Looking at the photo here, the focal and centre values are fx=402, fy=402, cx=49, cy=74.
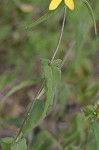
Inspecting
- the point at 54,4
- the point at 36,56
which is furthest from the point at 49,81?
the point at 36,56

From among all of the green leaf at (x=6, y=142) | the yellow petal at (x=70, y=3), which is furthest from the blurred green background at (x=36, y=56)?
the yellow petal at (x=70, y=3)

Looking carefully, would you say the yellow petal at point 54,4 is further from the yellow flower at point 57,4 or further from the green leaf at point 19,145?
the green leaf at point 19,145

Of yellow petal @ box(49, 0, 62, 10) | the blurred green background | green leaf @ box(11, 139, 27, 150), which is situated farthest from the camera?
the blurred green background

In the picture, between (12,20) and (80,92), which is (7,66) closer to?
(12,20)

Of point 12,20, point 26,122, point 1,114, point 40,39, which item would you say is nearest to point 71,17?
point 40,39

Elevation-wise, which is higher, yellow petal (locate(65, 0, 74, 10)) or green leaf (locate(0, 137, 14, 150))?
yellow petal (locate(65, 0, 74, 10))

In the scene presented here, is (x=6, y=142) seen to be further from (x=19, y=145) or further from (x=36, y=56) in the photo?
(x=36, y=56)

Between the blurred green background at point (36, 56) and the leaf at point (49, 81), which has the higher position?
the blurred green background at point (36, 56)

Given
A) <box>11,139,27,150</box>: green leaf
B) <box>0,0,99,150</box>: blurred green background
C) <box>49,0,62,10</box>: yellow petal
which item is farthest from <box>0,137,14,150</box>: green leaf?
<box>0,0,99,150</box>: blurred green background

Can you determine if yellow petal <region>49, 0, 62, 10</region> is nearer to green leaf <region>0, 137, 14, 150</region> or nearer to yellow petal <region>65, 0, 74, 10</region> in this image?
yellow petal <region>65, 0, 74, 10</region>

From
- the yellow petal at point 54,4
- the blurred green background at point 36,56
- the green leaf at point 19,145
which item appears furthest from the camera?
the blurred green background at point 36,56

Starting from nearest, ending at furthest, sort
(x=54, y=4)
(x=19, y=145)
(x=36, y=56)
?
(x=54, y=4), (x=19, y=145), (x=36, y=56)
